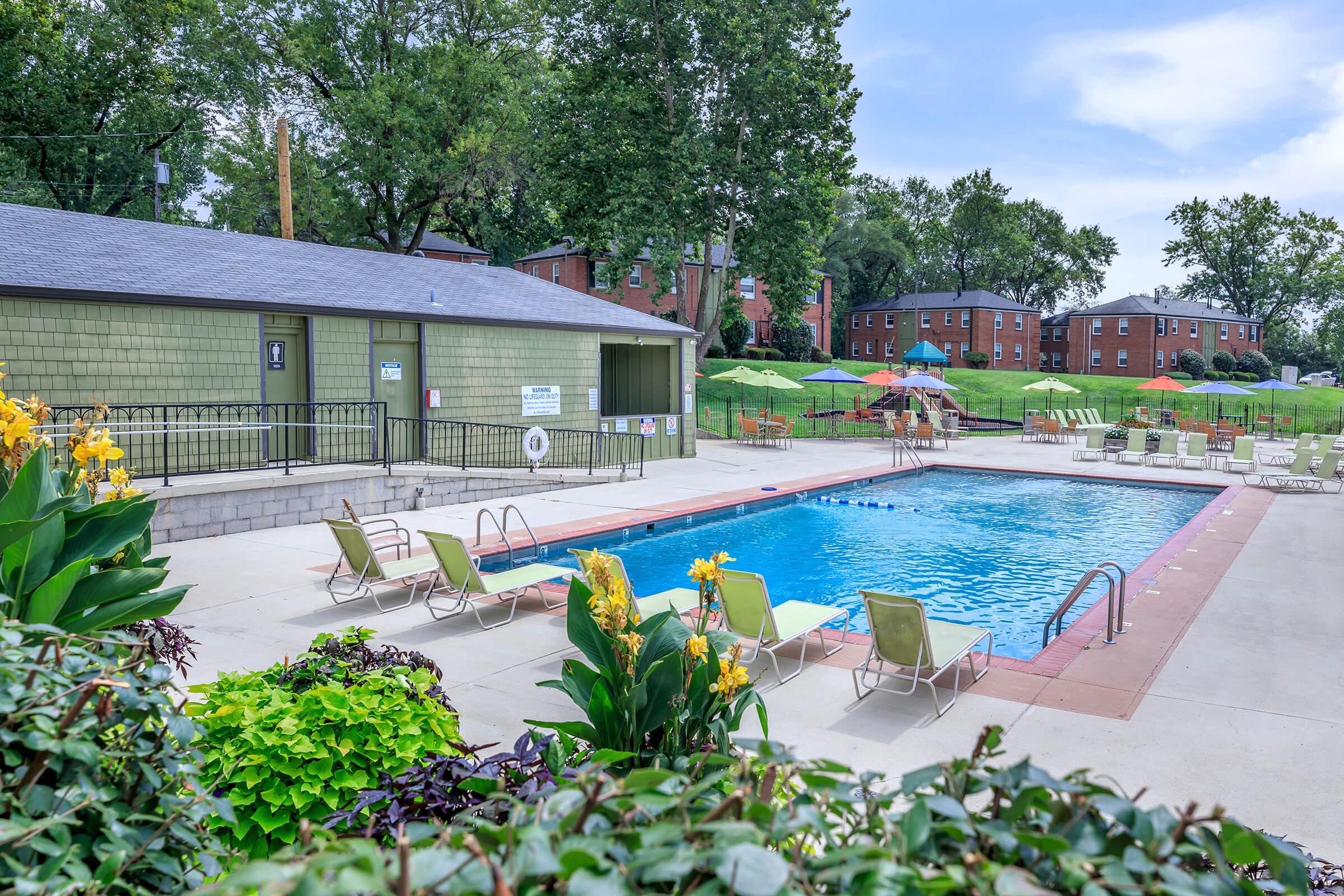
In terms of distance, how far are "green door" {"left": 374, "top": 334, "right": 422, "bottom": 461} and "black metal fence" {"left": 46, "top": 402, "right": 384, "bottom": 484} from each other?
1.25ft

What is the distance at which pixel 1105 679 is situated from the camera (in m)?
6.56

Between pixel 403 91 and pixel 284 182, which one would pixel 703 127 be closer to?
pixel 403 91

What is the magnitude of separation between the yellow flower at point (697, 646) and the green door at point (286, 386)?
13088 mm

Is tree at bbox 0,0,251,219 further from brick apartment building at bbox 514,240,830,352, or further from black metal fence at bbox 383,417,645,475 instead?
black metal fence at bbox 383,417,645,475

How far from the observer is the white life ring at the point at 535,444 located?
1705 cm

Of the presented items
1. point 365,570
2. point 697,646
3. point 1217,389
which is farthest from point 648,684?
point 1217,389

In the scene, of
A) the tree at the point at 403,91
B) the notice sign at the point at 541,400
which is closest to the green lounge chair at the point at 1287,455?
the notice sign at the point at 541,400

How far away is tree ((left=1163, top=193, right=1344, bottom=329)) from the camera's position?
66500 mm

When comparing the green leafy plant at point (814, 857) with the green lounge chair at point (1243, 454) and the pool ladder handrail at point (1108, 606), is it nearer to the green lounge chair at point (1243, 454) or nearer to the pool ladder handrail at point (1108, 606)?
the pool ladder handrail at point (1108, 606)

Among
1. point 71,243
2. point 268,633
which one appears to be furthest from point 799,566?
point 71,243

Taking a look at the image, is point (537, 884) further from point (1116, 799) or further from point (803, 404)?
point (803, 404)

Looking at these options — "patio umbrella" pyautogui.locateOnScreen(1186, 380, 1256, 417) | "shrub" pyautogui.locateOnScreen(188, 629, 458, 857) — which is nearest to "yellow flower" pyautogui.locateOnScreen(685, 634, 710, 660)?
"shrub" pyautogui.locateOnScreen(188, 629, 458, 857)

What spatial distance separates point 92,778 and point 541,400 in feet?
59.0

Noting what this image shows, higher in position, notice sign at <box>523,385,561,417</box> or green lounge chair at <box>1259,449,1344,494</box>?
notice sign at <box>523,385,561,417</box>
